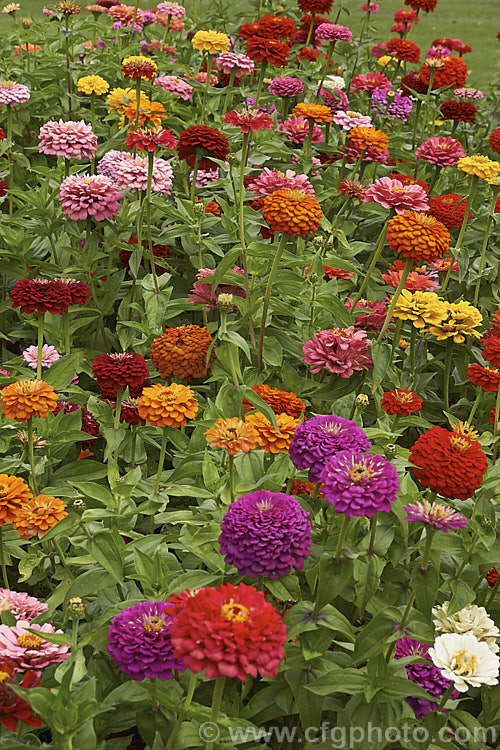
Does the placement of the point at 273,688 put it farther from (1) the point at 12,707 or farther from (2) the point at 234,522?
(1) the point at 12,707

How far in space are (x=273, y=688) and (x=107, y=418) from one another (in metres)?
0.88

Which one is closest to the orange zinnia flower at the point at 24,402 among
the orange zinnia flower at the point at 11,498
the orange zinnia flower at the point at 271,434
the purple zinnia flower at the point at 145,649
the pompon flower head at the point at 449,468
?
the orange zinnia flower at the point at 11,498

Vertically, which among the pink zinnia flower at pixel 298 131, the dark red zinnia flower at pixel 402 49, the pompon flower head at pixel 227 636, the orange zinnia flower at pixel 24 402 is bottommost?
the orange zinnia flower at pixel 24 402

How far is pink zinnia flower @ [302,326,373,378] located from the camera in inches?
77.2

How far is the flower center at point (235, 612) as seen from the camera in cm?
108

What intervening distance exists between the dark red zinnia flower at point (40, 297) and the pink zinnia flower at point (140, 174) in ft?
2.29

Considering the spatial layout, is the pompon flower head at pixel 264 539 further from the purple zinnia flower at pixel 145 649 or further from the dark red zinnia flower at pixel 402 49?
the dark red zinnia flower at pixel 402 49

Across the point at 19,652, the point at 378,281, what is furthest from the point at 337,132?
the point at 19,652

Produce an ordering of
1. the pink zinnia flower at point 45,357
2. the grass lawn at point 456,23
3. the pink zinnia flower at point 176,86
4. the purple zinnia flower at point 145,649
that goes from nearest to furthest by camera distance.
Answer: the purple zinnia flower at point 145,649, the pink zinnia flower at point 45,357, the pink zinnia flower at point 176,86, the grass lawn at point 456,23

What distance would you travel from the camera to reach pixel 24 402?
5.38 feet

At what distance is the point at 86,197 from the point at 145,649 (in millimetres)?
1627

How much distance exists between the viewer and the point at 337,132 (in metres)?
3.85

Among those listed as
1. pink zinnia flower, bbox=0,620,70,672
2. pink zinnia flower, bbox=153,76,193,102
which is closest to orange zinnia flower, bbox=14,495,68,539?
pink zinnia flower, bbox=0,620,70,672

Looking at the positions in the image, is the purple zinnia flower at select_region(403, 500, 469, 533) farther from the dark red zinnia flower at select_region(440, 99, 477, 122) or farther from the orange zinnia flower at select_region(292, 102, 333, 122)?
the dark red zinnia flower at select_region(440, 99, 477, 122)
